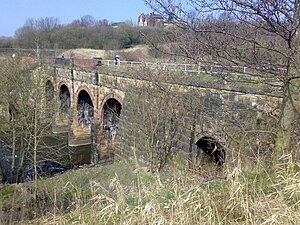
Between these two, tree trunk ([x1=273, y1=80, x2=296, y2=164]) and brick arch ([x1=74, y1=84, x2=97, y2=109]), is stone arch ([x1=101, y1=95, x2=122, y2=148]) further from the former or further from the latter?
tree trunk ([x1=273, y1=80, x2=296, y2=164])

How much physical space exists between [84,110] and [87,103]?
0.65 m

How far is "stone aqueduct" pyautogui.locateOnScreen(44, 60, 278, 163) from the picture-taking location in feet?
60.1

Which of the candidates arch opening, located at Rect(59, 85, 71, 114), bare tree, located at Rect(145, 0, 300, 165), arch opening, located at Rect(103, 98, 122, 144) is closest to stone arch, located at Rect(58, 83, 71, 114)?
arch opening, located at Rect(59, 85, 71, 114)

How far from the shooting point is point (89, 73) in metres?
20.8

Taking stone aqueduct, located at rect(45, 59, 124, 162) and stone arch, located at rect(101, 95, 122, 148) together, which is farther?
stone arch, located at rect(101, 95, 122, 148)

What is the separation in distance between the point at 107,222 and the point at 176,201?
0.71 metres

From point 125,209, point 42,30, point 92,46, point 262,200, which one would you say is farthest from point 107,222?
point 42,30

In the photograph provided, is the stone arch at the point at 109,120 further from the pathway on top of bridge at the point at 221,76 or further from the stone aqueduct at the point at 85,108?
the pathway on top of bridge at the point at 221,76

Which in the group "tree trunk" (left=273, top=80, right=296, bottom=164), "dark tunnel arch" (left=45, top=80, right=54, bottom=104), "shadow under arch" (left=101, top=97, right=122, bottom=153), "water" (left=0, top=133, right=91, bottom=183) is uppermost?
"tree trunk" (left=273, top=80, right=296, bottom=164)

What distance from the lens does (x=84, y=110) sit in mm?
24875

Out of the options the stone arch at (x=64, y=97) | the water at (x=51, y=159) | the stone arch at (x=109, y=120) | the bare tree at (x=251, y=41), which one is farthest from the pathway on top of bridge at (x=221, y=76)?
the water at (x=51, y=159)

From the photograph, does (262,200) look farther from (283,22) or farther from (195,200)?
(283,22)

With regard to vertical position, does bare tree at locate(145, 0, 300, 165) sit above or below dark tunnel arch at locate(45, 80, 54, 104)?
above

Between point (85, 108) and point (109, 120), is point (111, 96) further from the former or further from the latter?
point (85, 108)
